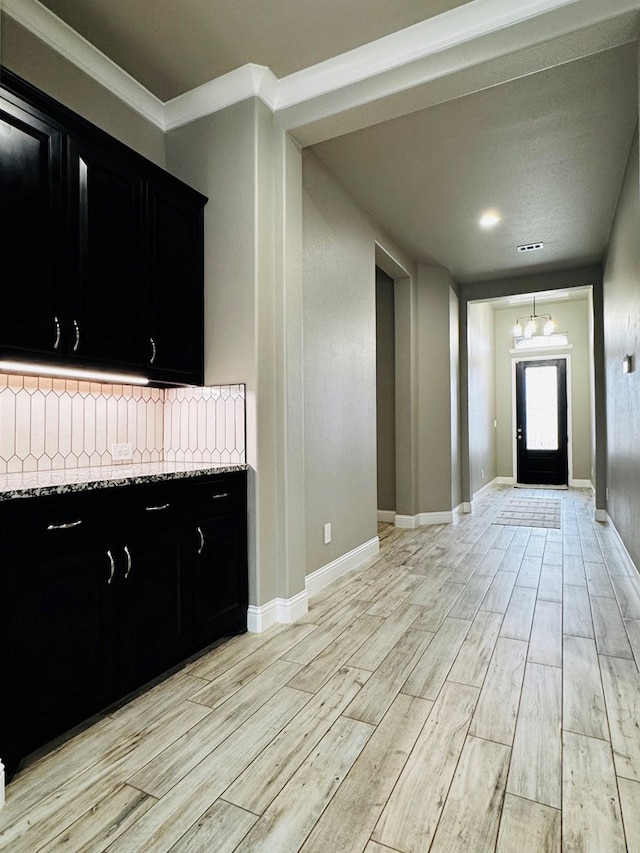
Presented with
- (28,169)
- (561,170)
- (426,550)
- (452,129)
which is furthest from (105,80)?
(426,550)

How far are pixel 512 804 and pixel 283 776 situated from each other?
68cm

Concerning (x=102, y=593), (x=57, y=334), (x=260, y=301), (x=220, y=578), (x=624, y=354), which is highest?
(x=260, y=301)

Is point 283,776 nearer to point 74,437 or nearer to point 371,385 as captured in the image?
point 74,437

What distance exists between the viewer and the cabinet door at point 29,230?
178 centimetres

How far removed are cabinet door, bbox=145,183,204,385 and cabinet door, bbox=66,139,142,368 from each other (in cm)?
10

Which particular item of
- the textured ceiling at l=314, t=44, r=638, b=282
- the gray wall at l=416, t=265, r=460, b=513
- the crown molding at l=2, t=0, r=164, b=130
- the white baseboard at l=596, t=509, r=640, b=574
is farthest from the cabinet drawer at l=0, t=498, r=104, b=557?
the gray wall at l=416, t=265, r=460, b=513

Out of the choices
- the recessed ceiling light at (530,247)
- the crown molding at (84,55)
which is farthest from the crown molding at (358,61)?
the recessed ceiling light at (530,247)

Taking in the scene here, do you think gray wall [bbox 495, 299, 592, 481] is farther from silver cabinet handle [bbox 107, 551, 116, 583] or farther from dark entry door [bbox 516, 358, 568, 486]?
silver cabinet handle [bbox 107, 551, 116, 583]

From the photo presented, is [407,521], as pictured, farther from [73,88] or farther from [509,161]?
[73,88]

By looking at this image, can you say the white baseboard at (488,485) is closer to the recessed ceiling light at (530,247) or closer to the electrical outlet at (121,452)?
the recessed ceiling light at (530,247)

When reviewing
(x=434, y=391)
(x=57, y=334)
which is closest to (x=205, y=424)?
(x=57, y=334)

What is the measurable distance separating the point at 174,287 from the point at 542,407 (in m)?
8.57

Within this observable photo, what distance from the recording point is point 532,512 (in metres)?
6.34

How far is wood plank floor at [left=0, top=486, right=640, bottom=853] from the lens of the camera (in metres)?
1.31
